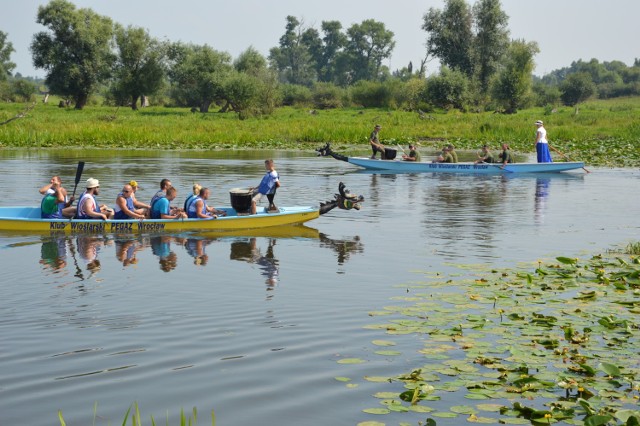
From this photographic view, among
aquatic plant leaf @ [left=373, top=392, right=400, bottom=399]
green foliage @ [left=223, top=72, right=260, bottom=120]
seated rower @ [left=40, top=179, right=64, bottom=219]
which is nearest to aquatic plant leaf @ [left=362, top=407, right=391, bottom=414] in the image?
aquatic plant leaf @ [left=373, top=392, right=400, bottom=399]

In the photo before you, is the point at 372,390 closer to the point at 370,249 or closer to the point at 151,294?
the point at 151,294

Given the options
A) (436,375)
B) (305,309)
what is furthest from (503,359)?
(305,309)

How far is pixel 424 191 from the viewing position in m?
26.2

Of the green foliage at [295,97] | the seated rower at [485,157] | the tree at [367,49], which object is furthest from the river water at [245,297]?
the tree at [367,49]

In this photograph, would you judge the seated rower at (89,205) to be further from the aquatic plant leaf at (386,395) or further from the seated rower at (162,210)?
the aquatic plant leaf at (386,395)

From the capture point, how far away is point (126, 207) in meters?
17.0

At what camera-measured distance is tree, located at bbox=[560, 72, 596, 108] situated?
85.5 metres

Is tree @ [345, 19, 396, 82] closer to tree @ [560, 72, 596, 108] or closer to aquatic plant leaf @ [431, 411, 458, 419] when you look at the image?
tree @ [560, 72, 596, 108]

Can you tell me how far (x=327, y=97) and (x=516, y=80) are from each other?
1903cm

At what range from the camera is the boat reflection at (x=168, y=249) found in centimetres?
1401

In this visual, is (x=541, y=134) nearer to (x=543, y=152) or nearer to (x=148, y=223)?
(x=543, y=152)

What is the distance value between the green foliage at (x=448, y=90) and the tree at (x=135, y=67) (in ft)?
77.9

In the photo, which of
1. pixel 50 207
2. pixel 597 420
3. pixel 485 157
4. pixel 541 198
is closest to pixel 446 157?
pixel 485 157

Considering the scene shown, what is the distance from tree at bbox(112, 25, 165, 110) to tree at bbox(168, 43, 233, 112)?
2.18 meters
